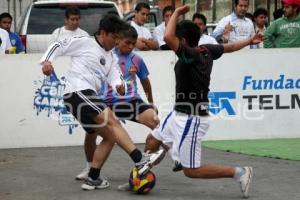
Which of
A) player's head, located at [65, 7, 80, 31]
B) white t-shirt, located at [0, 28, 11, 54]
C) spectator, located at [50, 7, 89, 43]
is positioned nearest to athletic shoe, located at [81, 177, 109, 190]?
spectator, located at [50, 7, 89, 43]

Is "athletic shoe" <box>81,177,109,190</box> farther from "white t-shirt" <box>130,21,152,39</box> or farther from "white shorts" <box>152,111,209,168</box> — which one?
"white t-shirt" <box>130,21,152,39</box>

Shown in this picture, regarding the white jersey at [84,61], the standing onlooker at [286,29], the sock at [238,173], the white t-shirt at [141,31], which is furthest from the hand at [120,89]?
the white t-shirt at [141,31]

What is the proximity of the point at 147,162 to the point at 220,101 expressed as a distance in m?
4.55

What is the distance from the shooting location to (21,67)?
1142cm

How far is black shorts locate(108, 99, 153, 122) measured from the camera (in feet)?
27.5

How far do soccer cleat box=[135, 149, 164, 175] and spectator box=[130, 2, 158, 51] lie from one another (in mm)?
4973

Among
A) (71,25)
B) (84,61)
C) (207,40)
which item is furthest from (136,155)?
(207,40)

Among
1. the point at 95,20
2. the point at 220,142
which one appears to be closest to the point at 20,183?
the point at 220,142

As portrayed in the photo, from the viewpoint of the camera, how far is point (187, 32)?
23.9 feet

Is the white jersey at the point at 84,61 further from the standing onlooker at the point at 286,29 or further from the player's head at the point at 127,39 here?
the standing onlooker at the point at 286,29

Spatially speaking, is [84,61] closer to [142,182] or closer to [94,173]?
[94,173]

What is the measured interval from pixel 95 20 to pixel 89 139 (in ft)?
18.8

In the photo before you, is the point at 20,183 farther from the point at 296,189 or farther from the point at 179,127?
the point at 296,189

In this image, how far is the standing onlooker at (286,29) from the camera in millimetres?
12289
